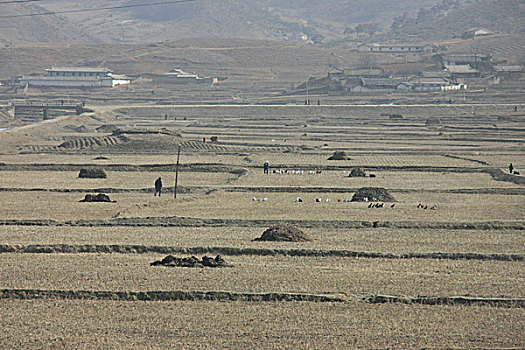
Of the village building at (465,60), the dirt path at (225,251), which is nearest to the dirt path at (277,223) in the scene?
the dirt path at (225,251)

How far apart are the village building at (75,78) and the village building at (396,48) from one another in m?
59.5

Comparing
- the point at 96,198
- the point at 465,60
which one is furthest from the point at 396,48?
the point at 96,198

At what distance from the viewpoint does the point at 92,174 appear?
3616cm

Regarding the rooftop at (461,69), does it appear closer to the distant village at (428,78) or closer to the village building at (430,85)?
the distant village at (428,78)

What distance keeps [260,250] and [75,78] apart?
95.6m

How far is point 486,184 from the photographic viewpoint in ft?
112

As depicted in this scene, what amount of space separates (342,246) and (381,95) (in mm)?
79634

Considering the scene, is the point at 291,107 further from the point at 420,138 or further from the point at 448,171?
the point at 448,171

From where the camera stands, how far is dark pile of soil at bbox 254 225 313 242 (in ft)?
68.5

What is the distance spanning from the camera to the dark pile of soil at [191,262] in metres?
17.7

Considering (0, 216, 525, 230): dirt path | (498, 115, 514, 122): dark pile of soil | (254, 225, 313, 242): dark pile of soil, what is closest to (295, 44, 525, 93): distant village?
(498, 115, 514, 122): dark pile of soil

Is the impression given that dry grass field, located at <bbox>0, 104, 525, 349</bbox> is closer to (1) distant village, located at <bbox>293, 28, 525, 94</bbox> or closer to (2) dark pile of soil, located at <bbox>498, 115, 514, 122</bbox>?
(2) dark pile of soil, located at <bbox>498, 115, 514, 122</bbox>

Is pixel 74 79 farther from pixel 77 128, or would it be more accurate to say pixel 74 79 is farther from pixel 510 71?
pixel 510 71

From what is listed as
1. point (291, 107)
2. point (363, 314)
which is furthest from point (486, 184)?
point (291, 107)
